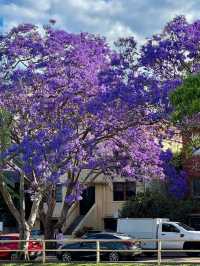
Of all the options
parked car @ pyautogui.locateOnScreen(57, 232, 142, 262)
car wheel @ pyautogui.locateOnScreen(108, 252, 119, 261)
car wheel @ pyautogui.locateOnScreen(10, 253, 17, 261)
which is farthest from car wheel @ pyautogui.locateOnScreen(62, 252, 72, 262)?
car wheel @ pyautogui.locateOnScreen(10, 253, 17, 261)

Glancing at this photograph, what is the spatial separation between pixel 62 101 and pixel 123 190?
24.1 meters

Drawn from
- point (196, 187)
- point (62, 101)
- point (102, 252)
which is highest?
point (62, 101)

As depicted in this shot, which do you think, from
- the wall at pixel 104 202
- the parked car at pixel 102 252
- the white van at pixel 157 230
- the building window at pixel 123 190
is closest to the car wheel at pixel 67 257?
the parked car at pixel 102 252

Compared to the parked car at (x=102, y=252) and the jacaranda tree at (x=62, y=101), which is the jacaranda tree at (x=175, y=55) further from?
the parked car at (x=102, y=252)

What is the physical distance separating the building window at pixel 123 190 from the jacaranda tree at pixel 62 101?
68.9 ft

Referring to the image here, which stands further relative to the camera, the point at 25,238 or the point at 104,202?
the point at 104,202

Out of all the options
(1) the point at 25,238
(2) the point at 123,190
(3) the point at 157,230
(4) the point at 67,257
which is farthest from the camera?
(2) the point at 123,190

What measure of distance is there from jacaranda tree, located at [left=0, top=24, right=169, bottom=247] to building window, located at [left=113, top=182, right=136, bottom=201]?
2100cm

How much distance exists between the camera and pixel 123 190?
55.6 m

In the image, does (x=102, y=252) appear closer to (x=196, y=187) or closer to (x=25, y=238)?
(x=25, y=238)


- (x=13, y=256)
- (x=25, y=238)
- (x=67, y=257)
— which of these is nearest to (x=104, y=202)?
(x=13, y=256)

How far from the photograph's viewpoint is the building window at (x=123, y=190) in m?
55.2

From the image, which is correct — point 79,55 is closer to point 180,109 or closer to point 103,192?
point 180,109

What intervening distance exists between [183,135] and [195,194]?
19.4 meters
